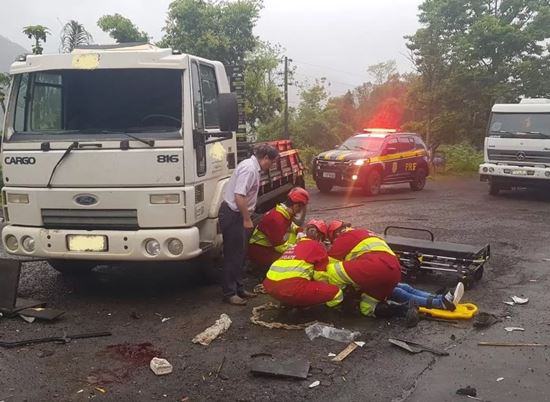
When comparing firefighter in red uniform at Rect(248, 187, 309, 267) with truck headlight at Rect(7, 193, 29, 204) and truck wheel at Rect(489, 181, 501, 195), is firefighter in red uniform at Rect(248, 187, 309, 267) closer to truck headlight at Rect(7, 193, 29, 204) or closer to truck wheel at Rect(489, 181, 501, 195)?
truck headlight at Rect(7, 193, 29, 204)

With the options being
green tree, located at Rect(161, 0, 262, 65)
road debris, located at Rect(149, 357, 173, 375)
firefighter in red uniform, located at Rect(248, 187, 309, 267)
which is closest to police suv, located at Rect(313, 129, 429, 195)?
green tree, located at Rect(161, 0, 262, 65)

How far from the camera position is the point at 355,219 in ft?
36.1

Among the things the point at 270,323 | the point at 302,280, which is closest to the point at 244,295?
the point at 270,323

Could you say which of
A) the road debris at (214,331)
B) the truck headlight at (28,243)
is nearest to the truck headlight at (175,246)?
the road debris at (214,331)

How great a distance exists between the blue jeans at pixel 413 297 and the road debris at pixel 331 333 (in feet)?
2.60

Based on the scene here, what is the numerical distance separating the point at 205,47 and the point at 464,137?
12.7 m

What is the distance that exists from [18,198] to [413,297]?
399 centimetres

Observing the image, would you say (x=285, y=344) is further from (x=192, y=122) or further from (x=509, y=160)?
(x=509, y=160)

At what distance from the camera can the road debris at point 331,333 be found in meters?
4.89

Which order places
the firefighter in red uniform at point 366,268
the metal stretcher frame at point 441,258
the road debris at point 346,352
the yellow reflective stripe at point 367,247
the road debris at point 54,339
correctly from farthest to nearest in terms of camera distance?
the metal stretcher frame at point 441,258 → the yellow reflective stripe at point 367,247 → the firefighter in red uniform at point 366,268 → the road debris at point 54,339 → the road debris at point 346,352

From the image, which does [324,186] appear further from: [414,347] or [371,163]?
[414,347]

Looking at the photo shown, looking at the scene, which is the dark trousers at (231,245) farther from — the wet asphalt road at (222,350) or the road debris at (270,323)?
the road debris at (270,323)

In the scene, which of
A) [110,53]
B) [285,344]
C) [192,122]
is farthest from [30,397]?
[110,53]

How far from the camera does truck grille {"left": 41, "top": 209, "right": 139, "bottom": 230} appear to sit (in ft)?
18.0
